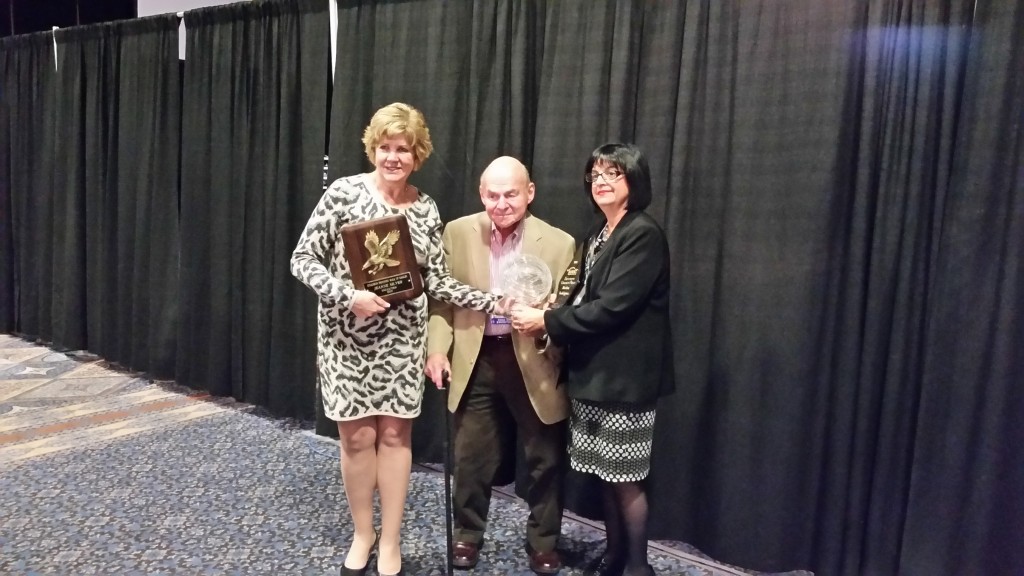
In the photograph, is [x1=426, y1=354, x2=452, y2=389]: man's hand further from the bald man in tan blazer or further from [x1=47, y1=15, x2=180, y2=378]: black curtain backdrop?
[x1=47, y1=15, x2=180, y2=378]: black curtain backdrop

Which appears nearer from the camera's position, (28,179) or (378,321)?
(378,321)

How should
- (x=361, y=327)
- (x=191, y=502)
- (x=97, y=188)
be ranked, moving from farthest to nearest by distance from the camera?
(x=97, y=188)
(x=191, y=502)
(x=361, y=327)

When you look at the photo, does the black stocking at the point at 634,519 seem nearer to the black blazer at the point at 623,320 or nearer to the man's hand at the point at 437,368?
the black blazer at the point at 623,320

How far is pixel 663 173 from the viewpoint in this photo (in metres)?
2.30

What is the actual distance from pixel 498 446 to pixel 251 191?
2.08m

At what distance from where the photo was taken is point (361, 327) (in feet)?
6.18

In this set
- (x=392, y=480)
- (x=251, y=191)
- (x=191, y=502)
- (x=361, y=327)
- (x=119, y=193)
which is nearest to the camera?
(x=361, y=327)

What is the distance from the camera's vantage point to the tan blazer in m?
2.01

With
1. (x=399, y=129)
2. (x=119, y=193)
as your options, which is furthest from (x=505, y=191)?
(x=119, y=193)

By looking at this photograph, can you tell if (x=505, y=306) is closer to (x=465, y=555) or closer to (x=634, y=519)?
(x=634, y=519)

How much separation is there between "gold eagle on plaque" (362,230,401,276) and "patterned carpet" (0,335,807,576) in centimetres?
98

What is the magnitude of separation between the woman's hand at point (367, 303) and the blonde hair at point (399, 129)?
1.27 feet

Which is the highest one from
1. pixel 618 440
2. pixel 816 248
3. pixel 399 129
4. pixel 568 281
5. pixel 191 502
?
pixel 399 129

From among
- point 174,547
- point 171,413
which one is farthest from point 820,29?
point 171,413
